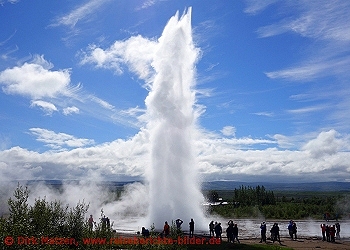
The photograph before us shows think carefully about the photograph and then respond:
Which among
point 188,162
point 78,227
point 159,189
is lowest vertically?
point 78,227

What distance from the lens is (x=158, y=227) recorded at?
37562mm

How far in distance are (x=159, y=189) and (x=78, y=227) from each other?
2445cm

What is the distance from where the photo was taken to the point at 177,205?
40344 mm

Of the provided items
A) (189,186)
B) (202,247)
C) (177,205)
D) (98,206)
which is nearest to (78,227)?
(202,247)

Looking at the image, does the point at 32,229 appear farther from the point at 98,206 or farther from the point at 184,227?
the point at 98,206

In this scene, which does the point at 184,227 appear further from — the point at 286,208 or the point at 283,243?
the point at 286,208

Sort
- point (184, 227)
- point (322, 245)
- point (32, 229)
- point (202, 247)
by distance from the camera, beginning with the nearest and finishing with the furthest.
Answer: point (32, 229), point (202, 247), point (322, 245), point (184, 227)

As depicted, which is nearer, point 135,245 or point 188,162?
point 135,245

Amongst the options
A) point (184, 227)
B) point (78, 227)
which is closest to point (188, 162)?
point (184, 227)

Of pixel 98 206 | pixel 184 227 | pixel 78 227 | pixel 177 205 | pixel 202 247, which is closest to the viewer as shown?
pixel 78 227

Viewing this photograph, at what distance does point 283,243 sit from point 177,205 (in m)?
12.8

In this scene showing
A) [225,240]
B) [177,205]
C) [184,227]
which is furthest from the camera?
[177,205]

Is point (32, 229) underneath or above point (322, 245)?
above

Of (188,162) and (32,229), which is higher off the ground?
(188,162)
